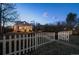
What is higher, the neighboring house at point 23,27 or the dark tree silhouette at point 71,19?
the dark tree silhouette at point 71,19

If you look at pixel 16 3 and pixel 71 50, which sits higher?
pixel 16 3

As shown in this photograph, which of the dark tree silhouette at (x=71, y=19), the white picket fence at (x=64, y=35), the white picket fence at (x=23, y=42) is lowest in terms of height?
the white picket fence at (x=23, y=42)

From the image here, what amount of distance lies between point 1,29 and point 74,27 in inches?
35.5

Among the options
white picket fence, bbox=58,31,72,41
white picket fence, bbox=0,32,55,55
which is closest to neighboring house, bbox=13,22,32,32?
white picket fence, bbox=0,32,55,55

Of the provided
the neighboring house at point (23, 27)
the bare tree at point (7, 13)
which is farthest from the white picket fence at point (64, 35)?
the bare tree at point (7, 13)

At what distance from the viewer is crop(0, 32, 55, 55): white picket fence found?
613 cm

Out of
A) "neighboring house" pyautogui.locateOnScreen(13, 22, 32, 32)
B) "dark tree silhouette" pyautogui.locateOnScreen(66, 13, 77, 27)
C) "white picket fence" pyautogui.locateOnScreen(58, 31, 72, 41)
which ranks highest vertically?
"dark tree silhouette" pyautogui.locateOnScreen(66, 13, 77, 27)

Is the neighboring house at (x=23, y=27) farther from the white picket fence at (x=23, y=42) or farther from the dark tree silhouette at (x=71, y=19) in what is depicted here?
the dark tree silhouette at (x=71, y=19)

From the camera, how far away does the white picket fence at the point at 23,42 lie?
6.13 m

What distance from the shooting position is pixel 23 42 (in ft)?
20.3

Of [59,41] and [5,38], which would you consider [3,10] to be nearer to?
[5,38]

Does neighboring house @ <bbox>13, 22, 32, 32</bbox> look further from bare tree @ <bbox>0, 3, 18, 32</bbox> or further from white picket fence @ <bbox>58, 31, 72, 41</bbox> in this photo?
white picket fence @ <bbox>58, 31, 72, 41</bbox>

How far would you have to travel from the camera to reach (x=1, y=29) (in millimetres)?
6176
